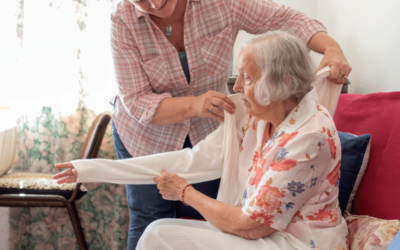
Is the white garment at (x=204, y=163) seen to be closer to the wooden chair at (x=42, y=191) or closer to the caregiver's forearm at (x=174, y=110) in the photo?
the caregiver's forearm at (x=174, y=110)

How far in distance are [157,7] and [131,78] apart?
12.1 inches

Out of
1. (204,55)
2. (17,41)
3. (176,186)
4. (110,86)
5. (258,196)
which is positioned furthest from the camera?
(110,86)

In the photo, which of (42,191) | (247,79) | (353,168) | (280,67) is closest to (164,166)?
(247,79)

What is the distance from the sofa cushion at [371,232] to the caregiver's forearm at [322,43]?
630mm

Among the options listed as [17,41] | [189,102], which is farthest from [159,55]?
[17,41]

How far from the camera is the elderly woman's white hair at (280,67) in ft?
3.62

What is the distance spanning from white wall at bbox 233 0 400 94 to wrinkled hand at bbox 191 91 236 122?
1.70 feet

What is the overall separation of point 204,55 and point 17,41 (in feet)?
4.79

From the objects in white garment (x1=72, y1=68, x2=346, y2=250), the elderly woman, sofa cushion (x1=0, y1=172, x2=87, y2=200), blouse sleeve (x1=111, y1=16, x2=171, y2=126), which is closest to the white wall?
white garment (x1=72, y1=68, x2=346, y2=250)

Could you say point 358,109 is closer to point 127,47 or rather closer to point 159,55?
point 159,55

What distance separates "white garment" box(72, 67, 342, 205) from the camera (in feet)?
4.28

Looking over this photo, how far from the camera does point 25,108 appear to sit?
7.75ft

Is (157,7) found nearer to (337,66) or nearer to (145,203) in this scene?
(337,66)

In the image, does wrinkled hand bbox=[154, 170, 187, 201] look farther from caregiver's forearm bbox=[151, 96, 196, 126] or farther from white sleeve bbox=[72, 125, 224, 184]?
caregiver's forearm bbox=[151, 96, 196, 126]
